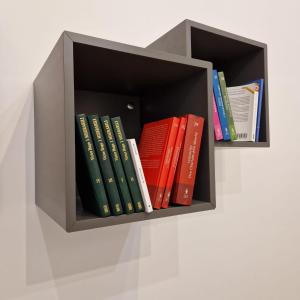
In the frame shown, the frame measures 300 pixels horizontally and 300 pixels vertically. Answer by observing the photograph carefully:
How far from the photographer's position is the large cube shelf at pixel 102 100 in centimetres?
61

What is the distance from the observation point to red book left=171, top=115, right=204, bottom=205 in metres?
0.78

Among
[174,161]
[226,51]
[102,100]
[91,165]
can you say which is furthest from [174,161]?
[226,51]

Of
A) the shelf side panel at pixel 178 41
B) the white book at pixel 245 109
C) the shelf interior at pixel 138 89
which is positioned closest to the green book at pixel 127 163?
the shelf interior at pixel 138 89

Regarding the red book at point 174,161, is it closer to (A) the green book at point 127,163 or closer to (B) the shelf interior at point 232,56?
(A) the green book at point 127,163

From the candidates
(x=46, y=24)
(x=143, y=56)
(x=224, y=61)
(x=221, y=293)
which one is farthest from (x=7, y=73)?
(x=221, y=293)

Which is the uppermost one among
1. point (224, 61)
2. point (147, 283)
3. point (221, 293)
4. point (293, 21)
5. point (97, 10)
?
point (293, 21)

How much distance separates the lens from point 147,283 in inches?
42.8

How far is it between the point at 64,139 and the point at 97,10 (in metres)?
0.62

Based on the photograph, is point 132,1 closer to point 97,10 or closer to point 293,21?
point 97,10

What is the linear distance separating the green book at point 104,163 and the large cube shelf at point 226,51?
1.17 ft

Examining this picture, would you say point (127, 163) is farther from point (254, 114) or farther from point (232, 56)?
point (232, 56)

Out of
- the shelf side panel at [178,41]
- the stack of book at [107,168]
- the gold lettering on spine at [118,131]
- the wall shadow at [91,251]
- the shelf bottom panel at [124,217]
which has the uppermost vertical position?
the shelf side panel at [178,41]

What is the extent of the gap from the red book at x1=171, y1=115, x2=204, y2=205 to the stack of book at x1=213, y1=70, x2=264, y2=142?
5.4 inches

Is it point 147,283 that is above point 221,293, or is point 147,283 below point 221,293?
above
